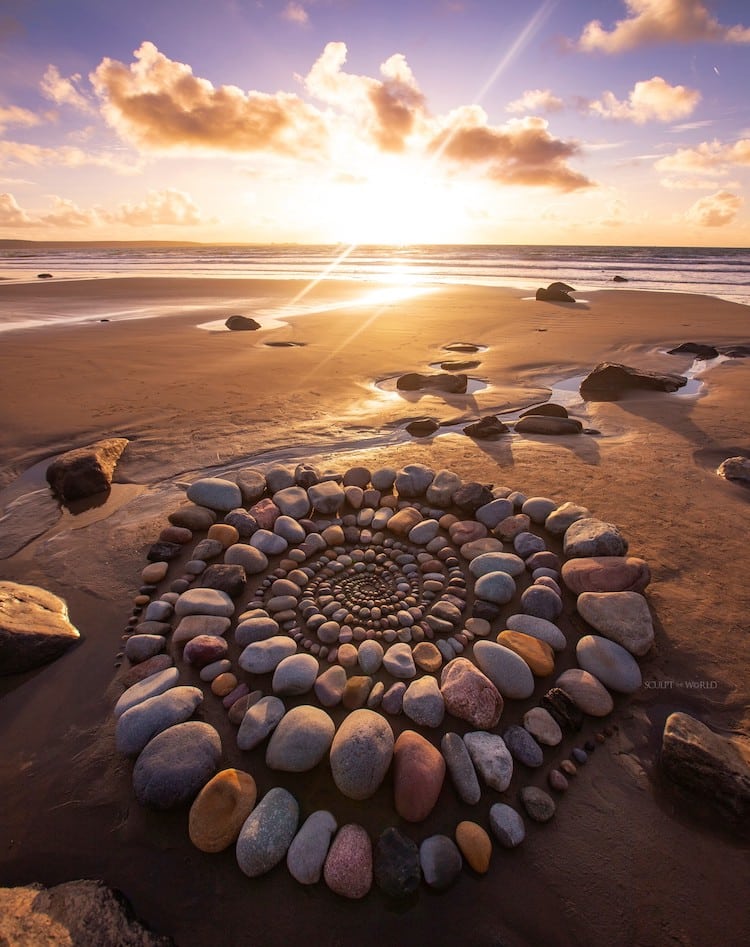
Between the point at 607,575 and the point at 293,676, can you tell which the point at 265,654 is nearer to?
the point at 293,676

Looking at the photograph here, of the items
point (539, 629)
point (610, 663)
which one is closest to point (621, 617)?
point (610, 663)

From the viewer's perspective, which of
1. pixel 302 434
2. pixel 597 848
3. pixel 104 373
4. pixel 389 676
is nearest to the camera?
pixel 597 848

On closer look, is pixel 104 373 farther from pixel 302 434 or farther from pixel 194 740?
pixel 194 740

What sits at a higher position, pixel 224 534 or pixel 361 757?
pixel 361 757

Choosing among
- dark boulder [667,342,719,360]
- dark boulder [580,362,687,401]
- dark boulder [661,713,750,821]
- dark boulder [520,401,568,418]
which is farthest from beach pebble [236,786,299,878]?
dark boulder [667,342,719,360]

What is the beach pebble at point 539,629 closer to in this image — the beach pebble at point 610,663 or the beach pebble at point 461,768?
the beach pebble at point 610,663

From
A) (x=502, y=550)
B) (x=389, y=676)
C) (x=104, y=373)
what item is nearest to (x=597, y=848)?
(x=389, y=676)

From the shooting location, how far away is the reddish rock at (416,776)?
5.64ft

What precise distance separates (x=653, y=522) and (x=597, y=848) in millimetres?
2265

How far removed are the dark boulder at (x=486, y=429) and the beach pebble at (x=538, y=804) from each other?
343 cm

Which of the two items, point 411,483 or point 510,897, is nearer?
point 510,897

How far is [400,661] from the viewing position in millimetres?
2262

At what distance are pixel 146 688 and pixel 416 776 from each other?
1250mm

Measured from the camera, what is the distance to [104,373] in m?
6.59
